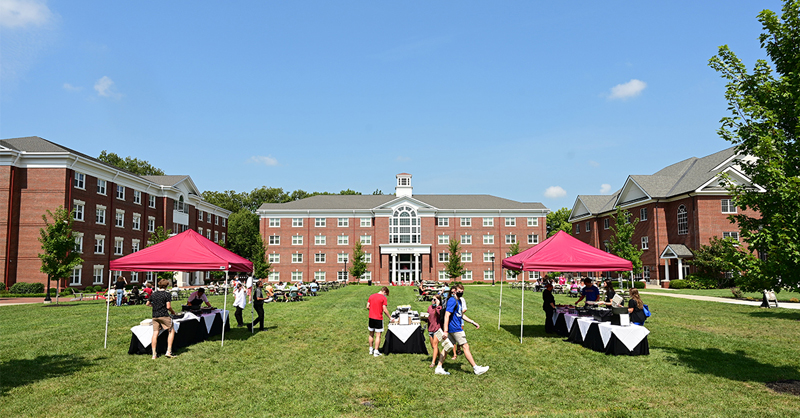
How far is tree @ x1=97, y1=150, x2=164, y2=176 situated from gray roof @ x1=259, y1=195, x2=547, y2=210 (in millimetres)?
25584

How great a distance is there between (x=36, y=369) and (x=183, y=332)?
344 cm

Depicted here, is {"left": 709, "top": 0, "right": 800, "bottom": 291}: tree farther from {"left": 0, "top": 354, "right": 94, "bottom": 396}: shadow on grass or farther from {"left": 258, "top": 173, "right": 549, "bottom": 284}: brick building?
{"left": 258, "top": 173, "right": 549, "bottom": 284}: brick building

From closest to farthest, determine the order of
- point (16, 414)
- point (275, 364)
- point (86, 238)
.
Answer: point (16, 414) → point (275, 364) → point (86, 238)

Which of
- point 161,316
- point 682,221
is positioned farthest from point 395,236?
point 161,316

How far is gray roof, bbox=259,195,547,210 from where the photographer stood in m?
68.6

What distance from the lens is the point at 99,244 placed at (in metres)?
45.0

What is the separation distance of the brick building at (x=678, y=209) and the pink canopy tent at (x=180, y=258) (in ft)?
146

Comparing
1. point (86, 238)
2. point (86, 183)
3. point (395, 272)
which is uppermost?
point (86, 183)

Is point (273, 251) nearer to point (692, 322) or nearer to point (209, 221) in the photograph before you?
point (209, 221)

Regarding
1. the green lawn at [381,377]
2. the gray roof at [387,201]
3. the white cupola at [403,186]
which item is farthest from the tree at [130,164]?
the green lawn at [381,377]

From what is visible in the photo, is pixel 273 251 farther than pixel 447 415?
Yes

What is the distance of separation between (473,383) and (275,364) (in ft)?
15.2

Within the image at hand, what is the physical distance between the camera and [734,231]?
4672 centimetres

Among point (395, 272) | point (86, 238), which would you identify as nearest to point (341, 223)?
point (395, 272)
